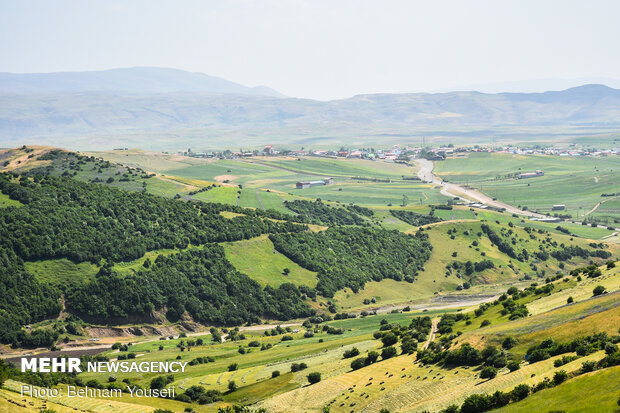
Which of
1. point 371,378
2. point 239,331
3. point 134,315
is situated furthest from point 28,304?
point 371,378

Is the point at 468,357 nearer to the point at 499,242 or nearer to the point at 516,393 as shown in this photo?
the point at 516,393

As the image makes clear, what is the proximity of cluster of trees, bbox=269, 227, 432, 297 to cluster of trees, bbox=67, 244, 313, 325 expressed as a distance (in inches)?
537

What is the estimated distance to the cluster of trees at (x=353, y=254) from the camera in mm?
141375

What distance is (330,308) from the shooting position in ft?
422

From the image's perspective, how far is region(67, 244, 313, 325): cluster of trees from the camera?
108m

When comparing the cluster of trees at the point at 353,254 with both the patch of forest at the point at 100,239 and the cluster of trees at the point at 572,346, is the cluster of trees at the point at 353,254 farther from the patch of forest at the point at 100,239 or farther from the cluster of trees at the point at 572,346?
the cluster of trees at the point at 572,346

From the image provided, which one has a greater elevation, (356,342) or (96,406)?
(96,406)

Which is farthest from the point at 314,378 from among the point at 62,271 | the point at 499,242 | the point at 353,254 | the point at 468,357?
the point at 499,242

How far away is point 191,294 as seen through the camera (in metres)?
119

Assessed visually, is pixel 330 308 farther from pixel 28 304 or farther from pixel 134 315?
pixel 28 304

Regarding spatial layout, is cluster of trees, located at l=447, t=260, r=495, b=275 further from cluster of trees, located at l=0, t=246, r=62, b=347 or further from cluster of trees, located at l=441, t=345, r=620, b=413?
cluster of trees, located at l=441, t=345, r=620, b=413

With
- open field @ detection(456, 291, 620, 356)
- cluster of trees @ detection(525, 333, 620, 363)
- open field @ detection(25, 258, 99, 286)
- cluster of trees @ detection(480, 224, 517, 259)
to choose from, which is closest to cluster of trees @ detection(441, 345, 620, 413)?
cluster of trees @ detection(525, 333, 620, 363)

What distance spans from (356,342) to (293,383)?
64.9 ft

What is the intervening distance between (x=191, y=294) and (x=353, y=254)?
1937 inches
